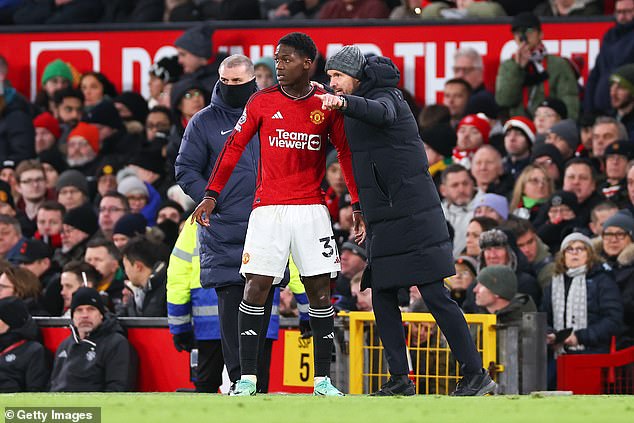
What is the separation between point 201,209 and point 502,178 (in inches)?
237

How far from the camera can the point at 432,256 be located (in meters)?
9.25

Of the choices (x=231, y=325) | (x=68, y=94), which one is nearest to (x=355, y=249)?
(x=231, y=325)

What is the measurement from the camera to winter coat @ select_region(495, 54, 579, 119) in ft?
52.0

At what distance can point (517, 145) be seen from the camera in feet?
49.0

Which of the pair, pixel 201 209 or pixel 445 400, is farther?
pixel 201 209

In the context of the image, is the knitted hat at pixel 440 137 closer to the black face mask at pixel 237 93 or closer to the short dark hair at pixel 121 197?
the short dark hair at pixel 121 197

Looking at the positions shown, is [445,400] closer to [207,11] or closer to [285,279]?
[285,279]

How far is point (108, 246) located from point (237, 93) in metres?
4.44

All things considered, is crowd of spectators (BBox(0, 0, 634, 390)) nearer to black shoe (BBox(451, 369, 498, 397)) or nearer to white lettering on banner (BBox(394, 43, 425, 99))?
white lettering on banner (BBox(394, 43, 425, 99))

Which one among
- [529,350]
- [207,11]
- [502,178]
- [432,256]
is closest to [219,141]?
[432,256]

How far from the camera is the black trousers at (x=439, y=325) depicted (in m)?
9.23

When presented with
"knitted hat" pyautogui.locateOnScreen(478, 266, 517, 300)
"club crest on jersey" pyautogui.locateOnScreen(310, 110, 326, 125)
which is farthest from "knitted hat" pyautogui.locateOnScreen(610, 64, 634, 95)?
"club crest on jersey" pyautogui.locateOnScreen(310, 110, 326, 125)

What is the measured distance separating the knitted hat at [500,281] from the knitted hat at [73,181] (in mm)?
6053

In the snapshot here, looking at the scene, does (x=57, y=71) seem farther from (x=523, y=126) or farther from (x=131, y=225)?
(x=523, y=126)
